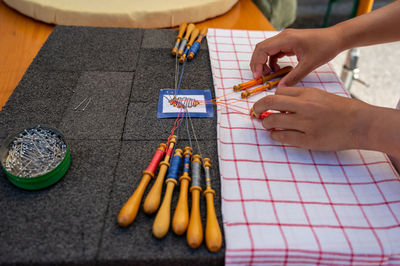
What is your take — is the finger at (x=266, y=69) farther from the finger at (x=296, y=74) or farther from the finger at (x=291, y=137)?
the finger at (x=291, y=137)

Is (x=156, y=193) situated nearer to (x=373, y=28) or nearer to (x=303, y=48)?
(x=303, y=48)

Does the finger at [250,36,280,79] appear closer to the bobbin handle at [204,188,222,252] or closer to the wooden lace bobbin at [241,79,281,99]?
the wooden lace bobbin at [241,79,281,99]

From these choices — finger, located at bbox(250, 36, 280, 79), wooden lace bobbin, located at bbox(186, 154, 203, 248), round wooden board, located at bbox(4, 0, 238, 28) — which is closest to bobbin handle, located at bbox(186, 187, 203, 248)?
wooden lace bobbin, located at bbox(186, 154, 203, 248)

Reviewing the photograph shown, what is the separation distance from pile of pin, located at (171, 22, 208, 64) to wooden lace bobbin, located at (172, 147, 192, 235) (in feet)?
1.34

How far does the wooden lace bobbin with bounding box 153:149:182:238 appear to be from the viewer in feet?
1.51

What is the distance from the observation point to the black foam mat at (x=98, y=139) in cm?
46

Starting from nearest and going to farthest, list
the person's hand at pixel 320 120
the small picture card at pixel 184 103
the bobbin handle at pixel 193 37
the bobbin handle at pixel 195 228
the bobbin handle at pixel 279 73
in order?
the bobbin handle at pixel 195 228
the person's hand at pixel 320 120
the small picture card at pixel 184 103
the bobbin handle at pixel 279 73
the bobbin handle at pixel 193 37

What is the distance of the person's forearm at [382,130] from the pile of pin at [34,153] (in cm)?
57

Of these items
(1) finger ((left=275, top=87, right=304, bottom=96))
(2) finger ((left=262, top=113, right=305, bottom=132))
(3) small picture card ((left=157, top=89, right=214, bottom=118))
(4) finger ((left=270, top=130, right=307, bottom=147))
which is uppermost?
(3) small picture card ((left=157, top=89, right=214, bottom=118))

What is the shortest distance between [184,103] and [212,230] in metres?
0.35

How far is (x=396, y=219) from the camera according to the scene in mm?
519

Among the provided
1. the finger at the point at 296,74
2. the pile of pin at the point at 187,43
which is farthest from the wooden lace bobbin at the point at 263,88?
the pile of pin at the point at 187,43

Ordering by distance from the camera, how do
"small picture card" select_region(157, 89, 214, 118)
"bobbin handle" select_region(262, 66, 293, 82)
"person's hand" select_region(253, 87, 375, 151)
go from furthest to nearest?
"bobbin handle" select_region(262, 66, 293, 82)
"small picture card" select_region(157, 89, 214, 118)
"person's hand" select_region(253, 87, 375, 151)

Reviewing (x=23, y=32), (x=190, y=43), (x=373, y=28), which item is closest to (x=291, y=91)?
(x=373, y=28)
